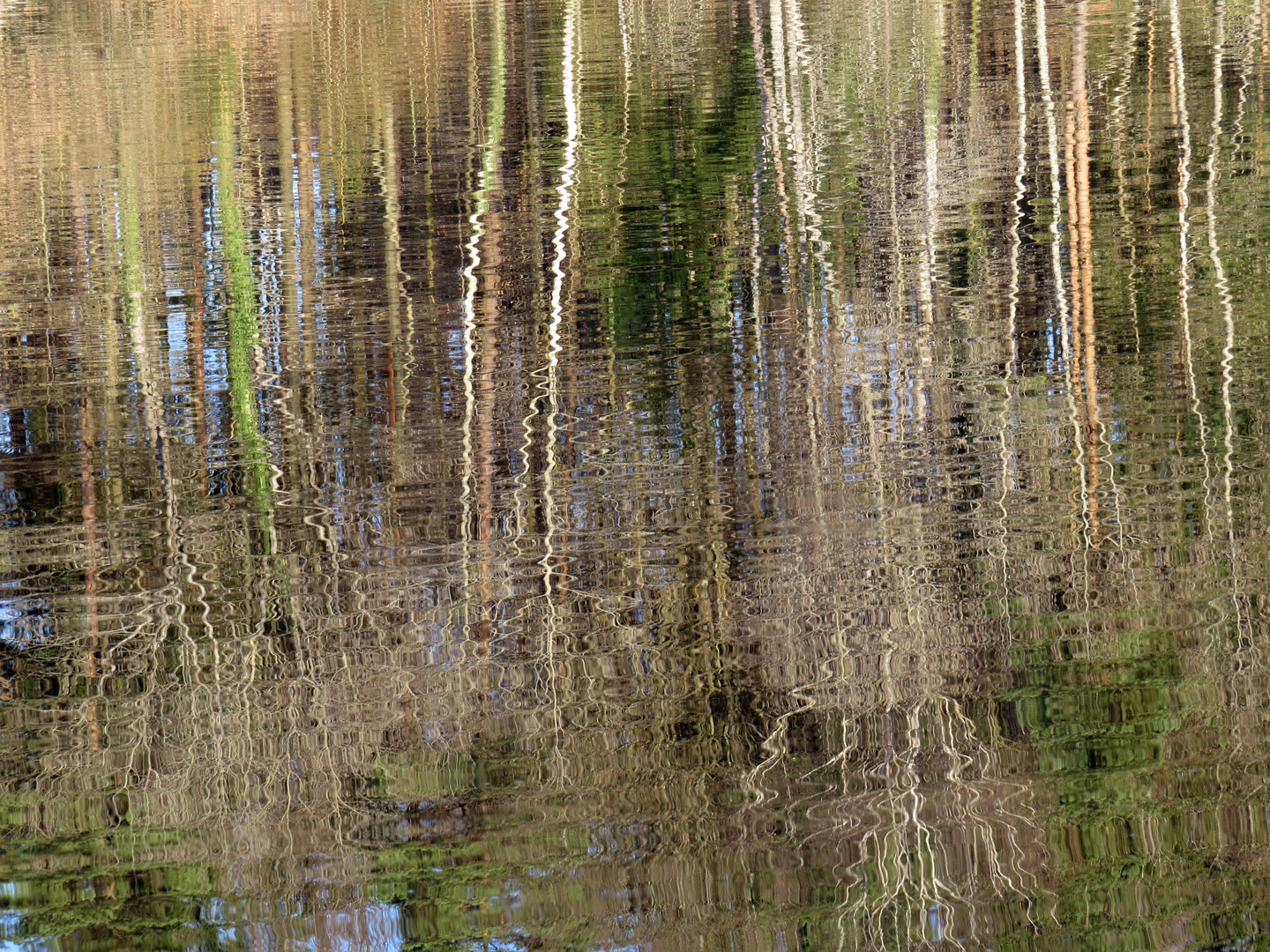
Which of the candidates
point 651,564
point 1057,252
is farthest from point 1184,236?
point 651,564

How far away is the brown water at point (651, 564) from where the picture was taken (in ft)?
11.7

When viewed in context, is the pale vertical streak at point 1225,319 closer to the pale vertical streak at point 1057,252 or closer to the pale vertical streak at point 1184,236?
the pale vertical streak at point 1184,236

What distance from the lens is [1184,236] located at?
868 centimetres

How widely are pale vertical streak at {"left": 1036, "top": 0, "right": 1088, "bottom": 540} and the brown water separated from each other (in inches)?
2.0

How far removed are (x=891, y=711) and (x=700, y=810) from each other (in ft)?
2.23

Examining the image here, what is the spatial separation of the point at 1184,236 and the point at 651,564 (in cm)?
507

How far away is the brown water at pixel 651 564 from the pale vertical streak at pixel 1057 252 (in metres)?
0.05

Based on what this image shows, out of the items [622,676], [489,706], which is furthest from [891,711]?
[489,706]

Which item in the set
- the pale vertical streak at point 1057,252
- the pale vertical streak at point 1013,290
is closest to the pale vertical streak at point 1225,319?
the pale vertical streak at point 1057,252

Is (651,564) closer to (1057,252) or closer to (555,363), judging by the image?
(555,363)

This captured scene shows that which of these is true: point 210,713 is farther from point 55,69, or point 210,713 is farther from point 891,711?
point 55,69

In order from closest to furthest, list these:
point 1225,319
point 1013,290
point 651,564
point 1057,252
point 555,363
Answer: point 651,564 → point 1225,319 → point 555,363 → point 1013,290 → point 1057,252

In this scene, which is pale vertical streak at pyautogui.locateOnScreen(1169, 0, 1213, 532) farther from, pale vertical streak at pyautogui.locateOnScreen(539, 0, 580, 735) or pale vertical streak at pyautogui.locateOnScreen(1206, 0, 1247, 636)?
pale vertical streak at pyautogui.locateOnScreen(539, 0, 580, 735)

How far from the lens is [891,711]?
13.6ft
